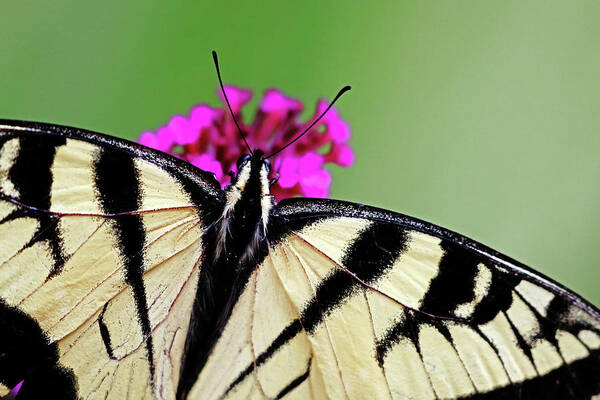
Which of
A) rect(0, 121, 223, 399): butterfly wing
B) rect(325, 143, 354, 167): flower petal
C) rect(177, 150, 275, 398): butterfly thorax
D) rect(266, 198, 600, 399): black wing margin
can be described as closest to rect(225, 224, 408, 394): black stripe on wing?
rect(266, 198, 600, 399): black wing margin

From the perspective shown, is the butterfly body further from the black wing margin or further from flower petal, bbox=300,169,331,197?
flower petal, bbox=300,169,331,197

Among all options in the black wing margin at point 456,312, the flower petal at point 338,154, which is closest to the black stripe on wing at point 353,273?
the black wing margin at point 456,312

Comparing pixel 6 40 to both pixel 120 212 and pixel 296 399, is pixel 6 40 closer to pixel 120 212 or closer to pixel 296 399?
pixel 120 212

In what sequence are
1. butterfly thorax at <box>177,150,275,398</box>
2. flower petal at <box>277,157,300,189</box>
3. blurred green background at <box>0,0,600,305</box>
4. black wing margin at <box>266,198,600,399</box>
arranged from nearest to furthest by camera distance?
black wing margin at <box>266,198,600,399</box> → butterfly thorax at <box>177,150,275,398</box> → flower petal at <box>277,157,300,189</box> → blurred green background at <box>0,0,600,305</box>

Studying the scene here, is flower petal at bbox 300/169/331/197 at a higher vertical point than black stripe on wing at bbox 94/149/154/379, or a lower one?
higher

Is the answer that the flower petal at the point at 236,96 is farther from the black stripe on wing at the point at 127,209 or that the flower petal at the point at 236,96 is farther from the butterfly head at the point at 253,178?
the black stripe on wing at the point at 127,209

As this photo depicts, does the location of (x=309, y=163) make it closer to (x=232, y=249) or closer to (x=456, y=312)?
(x=232, y=249)

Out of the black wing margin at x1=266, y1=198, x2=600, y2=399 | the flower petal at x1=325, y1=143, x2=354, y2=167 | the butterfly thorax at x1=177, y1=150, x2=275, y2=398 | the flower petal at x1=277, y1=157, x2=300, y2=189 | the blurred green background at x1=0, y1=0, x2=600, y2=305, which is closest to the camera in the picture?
the black wing margin at x1=266, y1=198, x2=600, y2=399

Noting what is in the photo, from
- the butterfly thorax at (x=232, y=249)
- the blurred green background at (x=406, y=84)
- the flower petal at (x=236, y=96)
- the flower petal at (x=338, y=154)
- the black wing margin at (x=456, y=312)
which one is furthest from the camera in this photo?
the blurred green background at (x=406, y=84)
